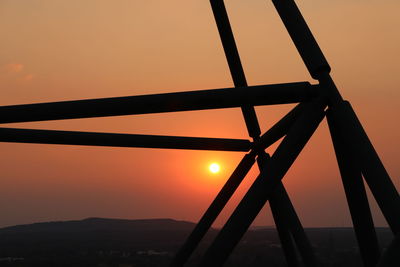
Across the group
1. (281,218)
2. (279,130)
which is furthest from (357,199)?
(281,218)

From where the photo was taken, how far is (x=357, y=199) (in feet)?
36.4

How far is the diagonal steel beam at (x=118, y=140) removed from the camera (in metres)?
13.8

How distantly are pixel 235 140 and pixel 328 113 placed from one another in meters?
5.94

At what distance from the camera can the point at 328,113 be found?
10.3 metres

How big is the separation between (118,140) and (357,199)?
6.13m

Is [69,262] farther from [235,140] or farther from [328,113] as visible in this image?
[328,113]

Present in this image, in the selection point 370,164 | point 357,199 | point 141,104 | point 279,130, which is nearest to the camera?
point 370,164

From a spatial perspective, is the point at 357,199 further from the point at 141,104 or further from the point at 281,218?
the point at 281,218

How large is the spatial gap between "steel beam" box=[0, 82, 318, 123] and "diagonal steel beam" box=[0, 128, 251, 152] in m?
4.10

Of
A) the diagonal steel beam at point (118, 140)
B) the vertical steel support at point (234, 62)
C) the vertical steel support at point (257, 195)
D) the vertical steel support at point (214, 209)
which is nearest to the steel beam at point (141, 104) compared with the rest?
the vertical steel support at point (257, 195)

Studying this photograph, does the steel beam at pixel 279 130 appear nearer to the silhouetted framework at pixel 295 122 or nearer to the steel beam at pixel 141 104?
the silhouetted framework at pixel 295 122

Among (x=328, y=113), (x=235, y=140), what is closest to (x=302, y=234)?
(x=235, y=140)

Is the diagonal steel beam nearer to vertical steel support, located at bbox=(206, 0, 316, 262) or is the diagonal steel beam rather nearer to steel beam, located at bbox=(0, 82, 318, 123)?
vertical steel support, located at bbox=(206, 0, 316, 262)

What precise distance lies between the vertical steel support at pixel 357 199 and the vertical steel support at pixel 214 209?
193 inches
